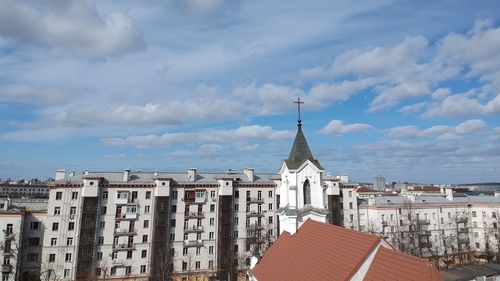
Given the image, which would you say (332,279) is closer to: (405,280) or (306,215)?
(405,280)

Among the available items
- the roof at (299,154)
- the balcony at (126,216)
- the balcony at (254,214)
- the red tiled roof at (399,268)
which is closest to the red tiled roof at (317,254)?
the red tiled roof at (399,268)

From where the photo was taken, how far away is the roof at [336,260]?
44.6 feet

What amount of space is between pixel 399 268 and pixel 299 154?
55.3 ft

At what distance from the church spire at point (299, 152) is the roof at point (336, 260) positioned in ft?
22.9

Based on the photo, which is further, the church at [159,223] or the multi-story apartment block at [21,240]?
the church at [159,223]

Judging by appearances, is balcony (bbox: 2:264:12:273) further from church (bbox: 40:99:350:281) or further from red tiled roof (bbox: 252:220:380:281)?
red tiled roof (bbox: 252:220:380:281)

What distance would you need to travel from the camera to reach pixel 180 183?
2210 inches

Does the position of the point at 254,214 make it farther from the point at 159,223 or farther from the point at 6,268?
the point at 6,268

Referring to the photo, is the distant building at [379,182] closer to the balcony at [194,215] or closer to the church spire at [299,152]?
the balcony at [194,215]

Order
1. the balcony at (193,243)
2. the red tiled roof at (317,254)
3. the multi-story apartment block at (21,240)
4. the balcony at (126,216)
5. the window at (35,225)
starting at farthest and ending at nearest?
the balcony at (193,243), the balcony at (126,216), the window at (35,225), the multi-story apartment block at (21,240), the red tiled roof at (317,254)

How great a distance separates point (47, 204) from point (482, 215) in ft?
274

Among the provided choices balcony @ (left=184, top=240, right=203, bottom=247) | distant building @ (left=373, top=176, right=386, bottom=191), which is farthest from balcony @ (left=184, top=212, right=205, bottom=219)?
distant building @ (left=373, top=176, right=386, bottom=191)

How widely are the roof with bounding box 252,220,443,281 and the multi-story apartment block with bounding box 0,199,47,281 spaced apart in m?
39.3

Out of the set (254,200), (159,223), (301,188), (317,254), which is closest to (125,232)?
(159,223)
